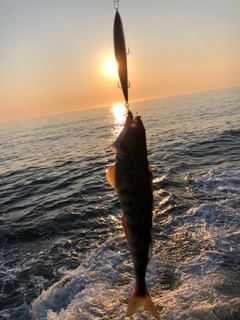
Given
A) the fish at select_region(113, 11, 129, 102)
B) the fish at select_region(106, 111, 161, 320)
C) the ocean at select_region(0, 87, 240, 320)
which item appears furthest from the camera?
the ocean at select_region(0, 87, 240, 320)

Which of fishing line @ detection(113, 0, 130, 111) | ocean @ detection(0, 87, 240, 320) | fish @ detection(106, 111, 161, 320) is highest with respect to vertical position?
fishing line @ detection(113, 0, 130, 111)

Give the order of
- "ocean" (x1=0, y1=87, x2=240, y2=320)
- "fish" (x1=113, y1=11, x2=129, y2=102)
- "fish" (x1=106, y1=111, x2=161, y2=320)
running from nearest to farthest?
"fish" (x1=113, y1=11, x2=129, y2=102)
"fish" (x1=106, y1=111, x2=161, y2=320)
"ocean" (x1=0, y1=87, x2=240, y2=320)

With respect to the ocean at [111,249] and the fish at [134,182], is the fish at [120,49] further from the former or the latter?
the ocean at [111,249]

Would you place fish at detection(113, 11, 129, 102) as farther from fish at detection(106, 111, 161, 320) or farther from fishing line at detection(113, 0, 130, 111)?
fish at detection(106, 111, 161, 320)

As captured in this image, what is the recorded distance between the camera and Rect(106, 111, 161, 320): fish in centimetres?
316

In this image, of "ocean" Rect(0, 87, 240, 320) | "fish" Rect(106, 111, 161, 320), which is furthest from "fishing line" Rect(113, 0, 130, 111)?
"ocean" Rect(0, 87, 240, 320)

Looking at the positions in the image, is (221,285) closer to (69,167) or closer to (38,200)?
(38,200)

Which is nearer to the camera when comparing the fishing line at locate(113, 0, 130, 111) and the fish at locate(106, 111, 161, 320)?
the fishing line at locate(113, 0, 130, 111)

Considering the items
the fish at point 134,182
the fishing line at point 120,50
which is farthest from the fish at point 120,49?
the fish at point 134,182

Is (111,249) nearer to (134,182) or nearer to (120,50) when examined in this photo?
(134,182)

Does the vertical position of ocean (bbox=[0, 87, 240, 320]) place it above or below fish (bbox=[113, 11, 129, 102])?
below

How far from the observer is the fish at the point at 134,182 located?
3.16 m

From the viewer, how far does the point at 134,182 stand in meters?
3.26

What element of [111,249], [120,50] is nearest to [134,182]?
[120,50]
